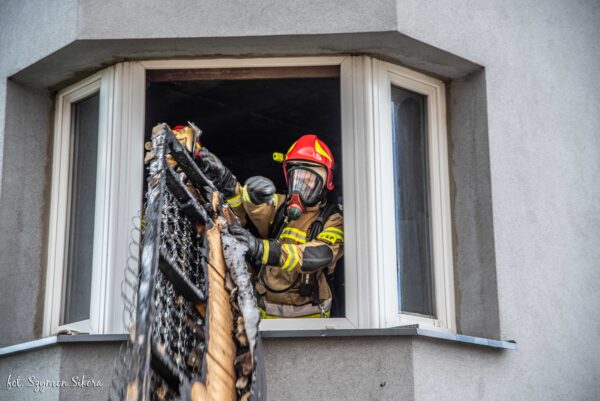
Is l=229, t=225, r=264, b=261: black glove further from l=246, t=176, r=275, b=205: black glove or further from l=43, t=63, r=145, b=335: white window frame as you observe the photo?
l=43, t=63, r=145, b=335: white window frame

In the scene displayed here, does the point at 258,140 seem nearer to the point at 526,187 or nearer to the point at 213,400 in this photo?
the point at 526,187

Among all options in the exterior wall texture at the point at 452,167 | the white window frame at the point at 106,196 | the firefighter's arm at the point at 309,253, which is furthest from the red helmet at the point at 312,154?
the white window frame at the point at 106,196

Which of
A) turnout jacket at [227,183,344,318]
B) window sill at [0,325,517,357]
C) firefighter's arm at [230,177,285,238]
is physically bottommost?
window sill at [0,325,517,357]

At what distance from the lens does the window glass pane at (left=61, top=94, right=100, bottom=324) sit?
687 centimetres

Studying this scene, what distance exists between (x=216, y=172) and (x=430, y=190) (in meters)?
1.46

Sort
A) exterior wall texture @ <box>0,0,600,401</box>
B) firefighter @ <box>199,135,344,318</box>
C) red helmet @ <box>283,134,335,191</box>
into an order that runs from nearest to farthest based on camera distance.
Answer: exterior wall texture @ <box>0,0,600,401</box>, firefighter @ <box>199,135,344,318</box>, red helmet @ <box>283,134,335,191</box>

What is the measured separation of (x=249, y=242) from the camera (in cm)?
662

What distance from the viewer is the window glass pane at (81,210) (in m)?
6.87

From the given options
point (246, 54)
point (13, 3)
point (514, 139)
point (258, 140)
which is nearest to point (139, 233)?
point (246, 54)

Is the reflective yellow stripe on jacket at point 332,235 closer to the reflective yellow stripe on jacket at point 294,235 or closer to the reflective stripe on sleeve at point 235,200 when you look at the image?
the reflective yellow stripe on jacket at point 294,235

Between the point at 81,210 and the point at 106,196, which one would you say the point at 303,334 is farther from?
the point at 81,210

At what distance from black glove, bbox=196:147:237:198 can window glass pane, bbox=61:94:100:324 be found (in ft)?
2.34

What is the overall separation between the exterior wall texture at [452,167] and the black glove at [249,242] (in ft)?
2.60

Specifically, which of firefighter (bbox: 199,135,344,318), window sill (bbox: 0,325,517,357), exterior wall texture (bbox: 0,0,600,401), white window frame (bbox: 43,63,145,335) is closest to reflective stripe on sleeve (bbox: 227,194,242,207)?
firefighter (bbox: 199,135,344,318)
